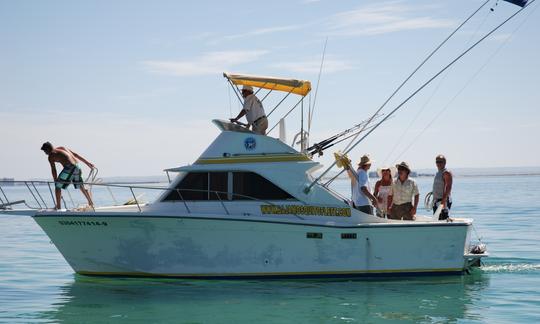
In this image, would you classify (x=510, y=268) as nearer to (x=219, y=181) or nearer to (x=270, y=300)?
(x=270, y=300)

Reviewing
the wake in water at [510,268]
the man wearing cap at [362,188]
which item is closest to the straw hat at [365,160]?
the man wearing cap at [362,188]

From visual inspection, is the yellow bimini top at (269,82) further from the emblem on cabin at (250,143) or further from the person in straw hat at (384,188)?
the person in straw hat at (384,188)

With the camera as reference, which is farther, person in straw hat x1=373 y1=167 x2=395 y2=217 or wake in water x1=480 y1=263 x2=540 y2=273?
wake in water x1=480 y1=263 x2=540 y2=273

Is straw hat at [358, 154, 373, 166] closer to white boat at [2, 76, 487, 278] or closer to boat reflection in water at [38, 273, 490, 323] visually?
white boat at [2, 76, 487, 278]

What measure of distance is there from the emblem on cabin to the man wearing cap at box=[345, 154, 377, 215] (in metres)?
1.94

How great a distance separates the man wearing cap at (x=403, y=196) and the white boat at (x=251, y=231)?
15.8 inches

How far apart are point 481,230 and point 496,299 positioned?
1318cm

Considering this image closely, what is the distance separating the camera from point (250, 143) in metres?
12.9

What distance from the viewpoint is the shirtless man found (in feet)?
41.7

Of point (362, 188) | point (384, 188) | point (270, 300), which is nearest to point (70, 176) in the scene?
point (270, 300)

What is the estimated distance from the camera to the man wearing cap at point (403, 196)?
43.0 feet

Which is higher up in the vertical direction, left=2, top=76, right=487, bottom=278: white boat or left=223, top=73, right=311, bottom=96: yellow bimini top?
left=223, top=73, right=311, bottom=96: yellow bimini top

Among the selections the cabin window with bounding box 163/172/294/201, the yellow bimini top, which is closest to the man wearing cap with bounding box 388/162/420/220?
the cabin window with bounding box 163/172/294/201

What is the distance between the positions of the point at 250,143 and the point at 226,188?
0.96 meters
